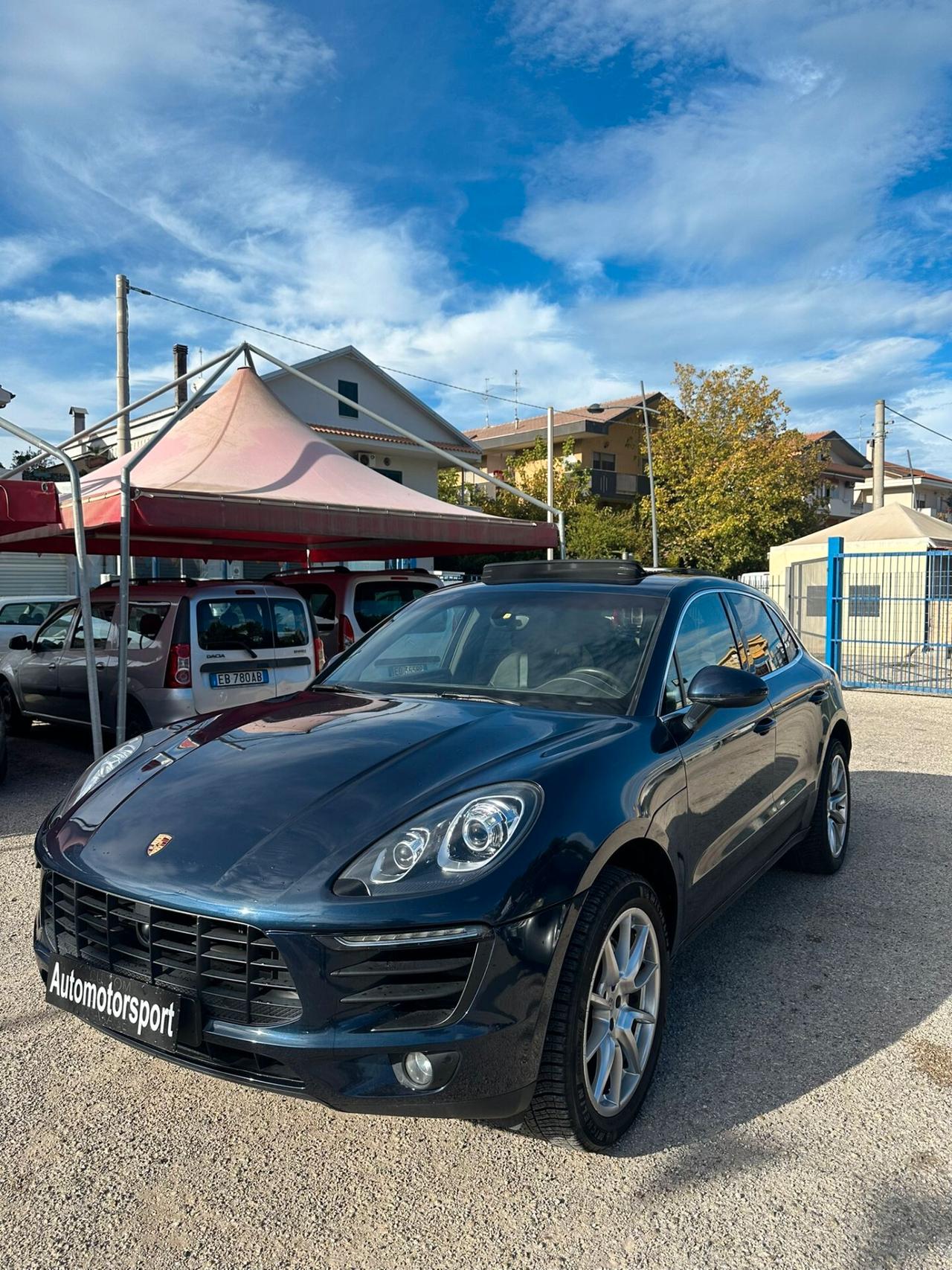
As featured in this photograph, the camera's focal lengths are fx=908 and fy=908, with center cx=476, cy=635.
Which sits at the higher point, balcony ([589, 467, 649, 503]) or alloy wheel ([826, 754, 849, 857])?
balcony ([589, 467, 649, 503])

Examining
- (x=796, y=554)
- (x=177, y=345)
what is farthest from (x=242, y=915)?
(x=177, y=345)

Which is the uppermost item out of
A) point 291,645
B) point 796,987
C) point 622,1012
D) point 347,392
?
point 347,392

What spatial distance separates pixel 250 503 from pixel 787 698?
5660 millimetres

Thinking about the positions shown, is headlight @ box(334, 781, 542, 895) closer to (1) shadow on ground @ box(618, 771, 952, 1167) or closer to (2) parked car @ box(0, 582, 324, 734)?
(1) shadow on ground @ box(618, 771, 952, 1167)

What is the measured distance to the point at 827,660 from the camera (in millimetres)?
13727

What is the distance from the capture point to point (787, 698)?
13.9 ft

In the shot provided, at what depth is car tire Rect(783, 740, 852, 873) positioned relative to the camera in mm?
4680

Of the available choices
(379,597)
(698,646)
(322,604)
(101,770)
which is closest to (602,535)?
(379,597)

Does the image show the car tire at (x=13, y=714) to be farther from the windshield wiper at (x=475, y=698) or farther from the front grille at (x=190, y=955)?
the front grille at (x=190, y=955)

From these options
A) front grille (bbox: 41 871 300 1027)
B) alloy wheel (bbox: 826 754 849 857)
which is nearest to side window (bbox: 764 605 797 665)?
alloy wheel (bbox: 826 754 849 857)

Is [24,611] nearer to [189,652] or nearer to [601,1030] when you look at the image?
[189,652]

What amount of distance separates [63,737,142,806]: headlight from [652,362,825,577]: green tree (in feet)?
104

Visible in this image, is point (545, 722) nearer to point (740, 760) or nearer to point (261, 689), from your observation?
point (740, 760)

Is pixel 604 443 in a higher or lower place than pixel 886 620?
higher
